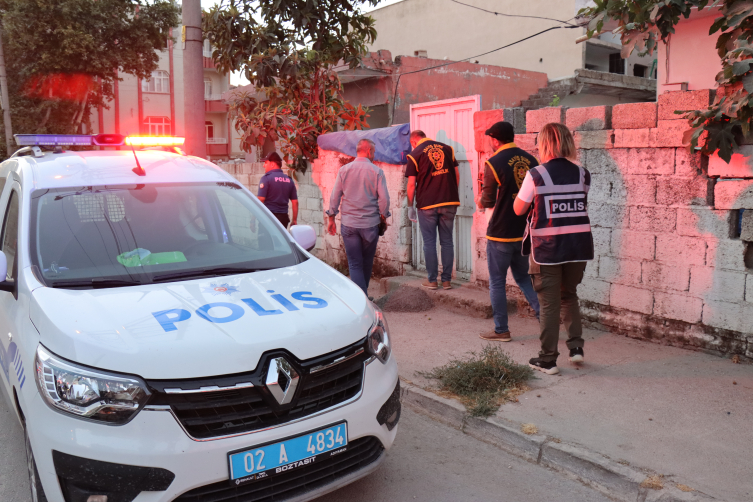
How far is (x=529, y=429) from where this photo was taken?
3906mm

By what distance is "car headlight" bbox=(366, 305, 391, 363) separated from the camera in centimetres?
308

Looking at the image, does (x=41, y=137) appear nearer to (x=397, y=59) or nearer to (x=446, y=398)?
(x=446, y=398)

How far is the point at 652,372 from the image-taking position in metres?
4.88

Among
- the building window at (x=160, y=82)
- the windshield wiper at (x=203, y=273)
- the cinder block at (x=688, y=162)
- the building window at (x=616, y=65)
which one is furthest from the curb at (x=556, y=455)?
the building window at (x=160, y=82)

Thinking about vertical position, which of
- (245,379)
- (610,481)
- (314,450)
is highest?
(245,379)

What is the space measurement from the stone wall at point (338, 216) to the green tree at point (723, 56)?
12.7 feet

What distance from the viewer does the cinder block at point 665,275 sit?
17.5ft

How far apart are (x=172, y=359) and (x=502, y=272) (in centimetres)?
376

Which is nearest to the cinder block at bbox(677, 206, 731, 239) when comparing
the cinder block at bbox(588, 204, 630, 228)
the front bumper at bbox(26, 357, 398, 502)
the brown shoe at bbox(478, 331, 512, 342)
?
the cinder block at bbox(588, 204, 630, 228)

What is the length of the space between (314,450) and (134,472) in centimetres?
74

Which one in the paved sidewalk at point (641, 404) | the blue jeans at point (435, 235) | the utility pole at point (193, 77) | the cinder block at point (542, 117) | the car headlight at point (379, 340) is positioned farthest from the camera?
the utility pole at point (193, 77)

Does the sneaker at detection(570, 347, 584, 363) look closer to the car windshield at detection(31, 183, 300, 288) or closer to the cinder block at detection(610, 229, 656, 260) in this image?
the cinder block at detection(610, 229, 656, 260)

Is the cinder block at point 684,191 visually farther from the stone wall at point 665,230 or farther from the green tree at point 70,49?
the green tree at point 70,49

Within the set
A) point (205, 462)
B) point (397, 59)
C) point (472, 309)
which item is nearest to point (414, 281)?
point (472, 309)
